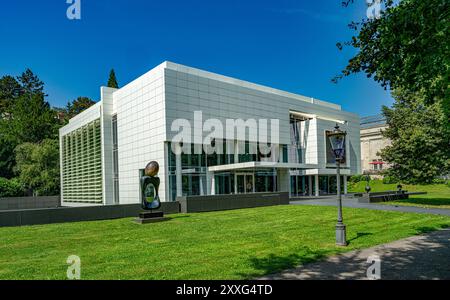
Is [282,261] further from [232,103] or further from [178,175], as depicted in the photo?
[232,103]

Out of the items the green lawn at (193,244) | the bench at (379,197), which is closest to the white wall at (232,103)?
the bench at (379,197)

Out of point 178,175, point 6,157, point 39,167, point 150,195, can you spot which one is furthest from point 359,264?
point 6,157

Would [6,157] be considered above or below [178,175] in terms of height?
above

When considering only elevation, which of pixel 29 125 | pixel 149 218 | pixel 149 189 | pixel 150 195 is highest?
pixel 29 125

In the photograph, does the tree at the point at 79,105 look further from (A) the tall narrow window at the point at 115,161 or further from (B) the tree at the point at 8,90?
(A) the tall narrow window at the point at 115,161

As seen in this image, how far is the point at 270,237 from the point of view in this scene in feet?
37.7

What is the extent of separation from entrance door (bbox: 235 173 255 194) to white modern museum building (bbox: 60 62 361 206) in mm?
102

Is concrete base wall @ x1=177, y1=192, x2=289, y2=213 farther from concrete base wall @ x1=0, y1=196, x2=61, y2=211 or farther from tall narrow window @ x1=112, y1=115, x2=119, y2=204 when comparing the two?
concrete base wall @ x1=0, y1=196, x2=61, y2=211

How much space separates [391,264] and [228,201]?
15.1 meters

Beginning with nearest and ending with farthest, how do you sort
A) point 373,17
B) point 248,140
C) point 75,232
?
point 373,17, point 75,232, point 248,140

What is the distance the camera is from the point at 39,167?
146ft

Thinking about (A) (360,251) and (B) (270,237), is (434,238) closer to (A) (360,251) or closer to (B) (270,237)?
(A) (360,251)
